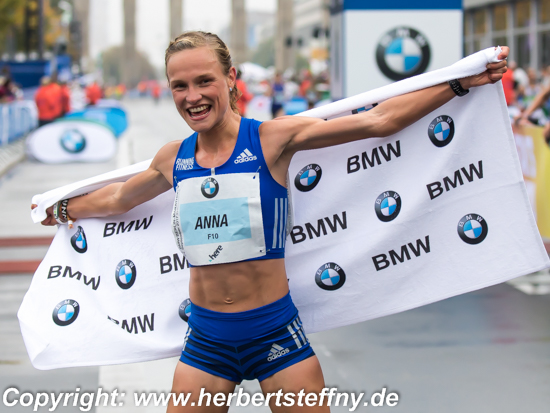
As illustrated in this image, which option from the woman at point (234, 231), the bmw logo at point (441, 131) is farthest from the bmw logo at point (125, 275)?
the bmw logo at point (441, 131)

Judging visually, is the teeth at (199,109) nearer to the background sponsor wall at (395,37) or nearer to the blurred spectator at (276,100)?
the background sponsor wall at (395,37)

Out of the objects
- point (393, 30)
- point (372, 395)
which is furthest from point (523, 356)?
point (393, 30)

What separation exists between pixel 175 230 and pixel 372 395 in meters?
2.42

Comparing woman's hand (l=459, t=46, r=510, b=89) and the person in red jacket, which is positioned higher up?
the person in red jacket

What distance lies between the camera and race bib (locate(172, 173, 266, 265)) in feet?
9.90

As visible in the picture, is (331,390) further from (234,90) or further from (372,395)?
(234,90)

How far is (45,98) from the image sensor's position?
70.9 feet

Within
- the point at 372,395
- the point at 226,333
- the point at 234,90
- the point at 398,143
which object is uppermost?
the point at 234,90

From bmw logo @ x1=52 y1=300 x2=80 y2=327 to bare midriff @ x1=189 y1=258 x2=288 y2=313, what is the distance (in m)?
1.00

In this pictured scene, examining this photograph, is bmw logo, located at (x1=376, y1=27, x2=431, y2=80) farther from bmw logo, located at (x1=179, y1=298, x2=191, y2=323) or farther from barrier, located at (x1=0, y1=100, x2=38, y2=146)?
barrier, located at (x1=0, y1=100, x2=38, y2=146)

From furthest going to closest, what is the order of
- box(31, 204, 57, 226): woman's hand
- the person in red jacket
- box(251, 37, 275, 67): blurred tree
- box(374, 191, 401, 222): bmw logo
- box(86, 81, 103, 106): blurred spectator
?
box(251, 37, 275, 67): blurred tree, box(86, 81, 103, 106): blurred spectator, the person in red jacket, box(31, 204, 57, 226): woman's hand, box(374, 191, 401, 222): bmw logo

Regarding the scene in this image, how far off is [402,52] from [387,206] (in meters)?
9.03

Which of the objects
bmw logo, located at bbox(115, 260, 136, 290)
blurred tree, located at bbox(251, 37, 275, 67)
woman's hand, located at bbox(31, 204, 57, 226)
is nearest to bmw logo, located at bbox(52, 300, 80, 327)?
bmw logo, located at bbox(115, 260, 136, 290)

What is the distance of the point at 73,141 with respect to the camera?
20719 mm
